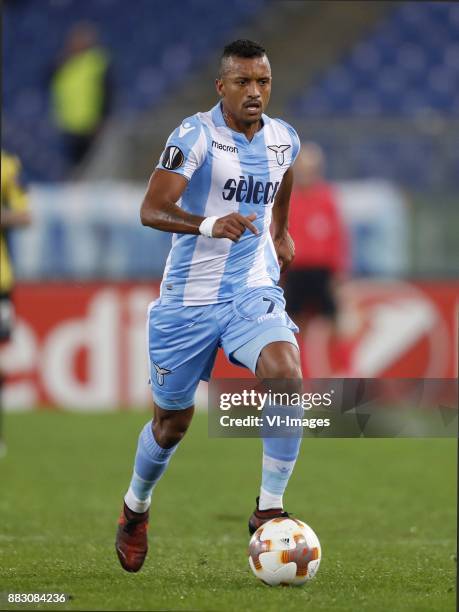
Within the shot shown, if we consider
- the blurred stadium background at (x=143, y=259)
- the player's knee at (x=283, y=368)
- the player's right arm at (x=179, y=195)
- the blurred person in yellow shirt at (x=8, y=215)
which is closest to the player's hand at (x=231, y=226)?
the player's right arm at (x=179, y=195)

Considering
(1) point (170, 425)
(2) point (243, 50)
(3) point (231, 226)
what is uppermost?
(2) point (243, 50)

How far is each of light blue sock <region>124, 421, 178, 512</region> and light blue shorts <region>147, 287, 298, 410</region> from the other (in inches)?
7.5

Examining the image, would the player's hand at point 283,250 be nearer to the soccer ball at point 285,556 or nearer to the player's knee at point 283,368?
the player's knee at point 283,368

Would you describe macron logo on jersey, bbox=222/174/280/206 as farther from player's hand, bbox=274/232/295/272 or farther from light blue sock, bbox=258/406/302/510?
light blue sock, bbox=258/406/302/510

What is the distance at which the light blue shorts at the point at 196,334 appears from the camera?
5.40 metres

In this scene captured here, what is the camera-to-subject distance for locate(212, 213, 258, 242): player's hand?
4.98 metres

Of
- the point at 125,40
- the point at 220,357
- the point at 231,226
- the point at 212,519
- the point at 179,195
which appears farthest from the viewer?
the point at 125,40

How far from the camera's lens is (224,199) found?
17.9ft

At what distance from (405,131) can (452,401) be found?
10.0 metres

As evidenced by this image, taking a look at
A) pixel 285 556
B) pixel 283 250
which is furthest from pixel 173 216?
pixel 285 556

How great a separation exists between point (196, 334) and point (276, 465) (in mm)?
636

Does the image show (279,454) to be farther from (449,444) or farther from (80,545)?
(449,444)

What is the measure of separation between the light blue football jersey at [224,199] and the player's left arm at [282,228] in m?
0.24

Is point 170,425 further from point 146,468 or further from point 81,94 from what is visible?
point 81,94
